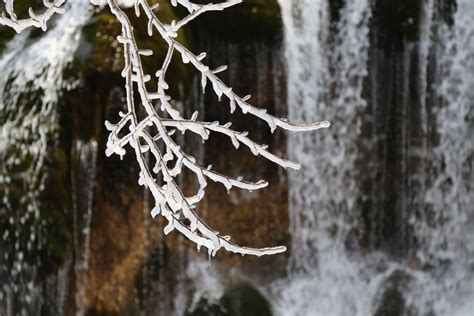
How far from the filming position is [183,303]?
6285 mm

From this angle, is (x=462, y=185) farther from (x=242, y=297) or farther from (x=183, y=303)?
(x=183, y=303)

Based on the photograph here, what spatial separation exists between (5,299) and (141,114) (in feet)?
4.99

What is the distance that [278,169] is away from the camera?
21.4 feet

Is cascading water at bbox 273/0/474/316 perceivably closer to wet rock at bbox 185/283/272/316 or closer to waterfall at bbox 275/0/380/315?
waterfall at bbox 275/0/380/315

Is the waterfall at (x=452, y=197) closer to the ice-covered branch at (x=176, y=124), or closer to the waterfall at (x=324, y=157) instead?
the waterfall at (x=324, y=157)

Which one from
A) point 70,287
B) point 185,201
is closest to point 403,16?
point 70,287

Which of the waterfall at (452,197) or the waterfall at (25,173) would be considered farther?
the waterfall at (452,197)

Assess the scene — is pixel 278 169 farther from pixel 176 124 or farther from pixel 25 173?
pixel 176 124

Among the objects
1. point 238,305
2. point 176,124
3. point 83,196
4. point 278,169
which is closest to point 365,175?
point 278,169

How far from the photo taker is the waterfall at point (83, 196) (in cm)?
564

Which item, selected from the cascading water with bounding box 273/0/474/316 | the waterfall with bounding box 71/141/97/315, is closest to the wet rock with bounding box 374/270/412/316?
the cascading water with bounding box 273/0/474/316

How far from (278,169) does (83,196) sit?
158cm

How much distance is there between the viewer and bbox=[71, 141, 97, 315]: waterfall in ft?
18.5

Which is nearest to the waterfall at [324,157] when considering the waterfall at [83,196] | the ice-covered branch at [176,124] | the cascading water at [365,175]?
the cascading water at [365,175]
